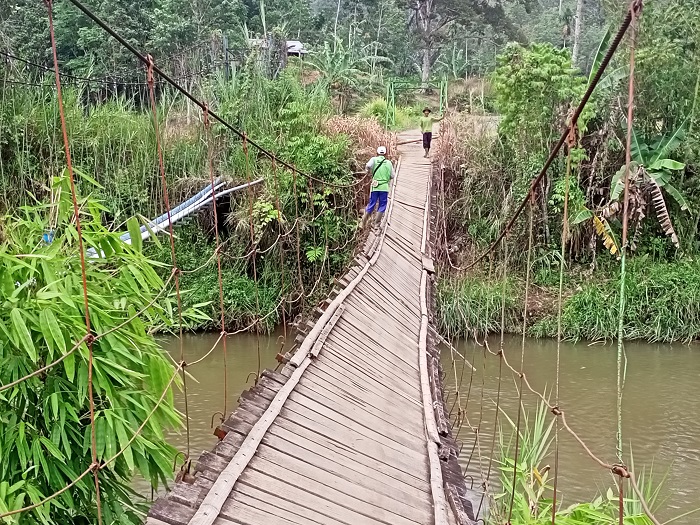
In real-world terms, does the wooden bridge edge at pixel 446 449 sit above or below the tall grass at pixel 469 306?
above

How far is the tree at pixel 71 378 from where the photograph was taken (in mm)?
1867

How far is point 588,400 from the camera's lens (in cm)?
610

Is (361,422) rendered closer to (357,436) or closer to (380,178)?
(357,436)

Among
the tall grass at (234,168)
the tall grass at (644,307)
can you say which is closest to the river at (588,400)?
the tall grass at (644,307)

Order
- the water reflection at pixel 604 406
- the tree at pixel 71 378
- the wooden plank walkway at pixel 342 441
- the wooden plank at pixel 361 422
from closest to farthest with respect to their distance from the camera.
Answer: the tree at pixel 71 378 → the wooden plank walkway at pixel 342 441 → the wooden plank at pixel 361 422 → the water reflection at pixel 604 406

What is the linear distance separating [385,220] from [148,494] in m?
Result: 2.90

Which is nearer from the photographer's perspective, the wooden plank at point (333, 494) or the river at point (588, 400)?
the wooden plank at point (333, 494)

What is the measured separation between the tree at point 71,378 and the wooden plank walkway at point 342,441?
0.26 meters

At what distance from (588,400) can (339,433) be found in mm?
4183

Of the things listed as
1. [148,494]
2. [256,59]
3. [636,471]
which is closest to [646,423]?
[636,471]

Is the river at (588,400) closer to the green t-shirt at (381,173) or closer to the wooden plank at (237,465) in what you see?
the green t-shirt at (381,173)

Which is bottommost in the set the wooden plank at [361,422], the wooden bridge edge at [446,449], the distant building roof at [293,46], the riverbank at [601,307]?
the riverbank at [601,307]

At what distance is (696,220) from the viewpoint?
26.0 feet

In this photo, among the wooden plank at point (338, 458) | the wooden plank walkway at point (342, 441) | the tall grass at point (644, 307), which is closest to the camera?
the wooden plank walkway at point (342, 441)
